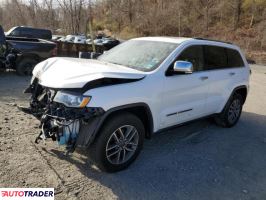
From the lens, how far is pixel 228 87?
5902 millimetres

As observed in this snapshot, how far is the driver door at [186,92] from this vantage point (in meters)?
4.46

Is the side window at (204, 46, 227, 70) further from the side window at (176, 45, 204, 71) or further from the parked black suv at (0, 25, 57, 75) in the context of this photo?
the parked black suv at (0, 25, 57, 75)

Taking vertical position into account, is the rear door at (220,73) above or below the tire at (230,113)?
above

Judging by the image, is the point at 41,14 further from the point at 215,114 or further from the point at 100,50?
the point at 215,114

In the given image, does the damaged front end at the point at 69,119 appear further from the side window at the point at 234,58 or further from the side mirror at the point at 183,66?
the side window at the point at 234,58

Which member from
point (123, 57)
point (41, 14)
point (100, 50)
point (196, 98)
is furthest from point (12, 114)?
point (41, 14)

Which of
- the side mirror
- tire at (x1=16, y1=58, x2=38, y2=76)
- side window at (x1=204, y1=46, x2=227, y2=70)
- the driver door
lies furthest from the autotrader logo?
tire at (x1=16, y1=58, x2=38, y2=76)

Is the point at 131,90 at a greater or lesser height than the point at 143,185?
greater

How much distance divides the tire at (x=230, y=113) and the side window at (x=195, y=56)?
51.4 inches

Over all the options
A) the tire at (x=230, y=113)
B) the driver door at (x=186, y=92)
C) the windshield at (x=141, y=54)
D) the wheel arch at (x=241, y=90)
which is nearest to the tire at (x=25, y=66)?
the windshield at (x=141, y=54)

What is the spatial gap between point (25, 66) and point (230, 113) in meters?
7.69

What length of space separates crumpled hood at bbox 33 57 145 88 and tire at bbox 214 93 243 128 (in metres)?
2.60

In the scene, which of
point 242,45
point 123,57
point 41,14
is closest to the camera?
point 123,57

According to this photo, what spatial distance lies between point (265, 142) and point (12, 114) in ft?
16.0
